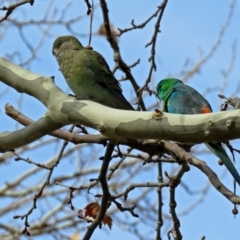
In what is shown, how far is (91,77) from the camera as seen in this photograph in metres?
3.82

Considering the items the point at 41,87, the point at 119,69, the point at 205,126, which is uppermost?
the point at 119,69

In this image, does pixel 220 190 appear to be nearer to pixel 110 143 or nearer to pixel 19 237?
pixel 110 143

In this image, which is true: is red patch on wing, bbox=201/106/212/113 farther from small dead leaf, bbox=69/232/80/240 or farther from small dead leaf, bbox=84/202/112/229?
small dead leaf, bbox=69/232/80/240

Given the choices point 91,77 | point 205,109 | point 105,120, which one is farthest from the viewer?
point 205,109

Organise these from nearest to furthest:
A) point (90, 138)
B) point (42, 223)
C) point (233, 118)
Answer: point (233, 118), point (90, 138), point (42, 223)

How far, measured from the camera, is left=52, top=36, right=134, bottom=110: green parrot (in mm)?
3779

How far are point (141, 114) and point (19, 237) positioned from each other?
21.1 ft

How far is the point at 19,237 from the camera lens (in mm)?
8047

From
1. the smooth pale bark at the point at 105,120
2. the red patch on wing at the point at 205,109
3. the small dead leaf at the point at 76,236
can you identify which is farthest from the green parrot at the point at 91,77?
the small dead leaf at the point at 76,236

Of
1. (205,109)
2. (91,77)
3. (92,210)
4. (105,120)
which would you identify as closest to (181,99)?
(205,109)

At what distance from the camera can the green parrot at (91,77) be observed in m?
3.78


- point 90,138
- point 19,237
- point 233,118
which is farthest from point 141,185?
point 19,237

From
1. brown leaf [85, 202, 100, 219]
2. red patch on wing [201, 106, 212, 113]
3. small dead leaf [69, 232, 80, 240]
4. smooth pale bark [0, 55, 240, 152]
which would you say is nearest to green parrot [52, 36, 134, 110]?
red patch on wing [201, 106, 212, 113]

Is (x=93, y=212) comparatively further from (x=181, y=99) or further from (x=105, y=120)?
(x=181, y=99)
